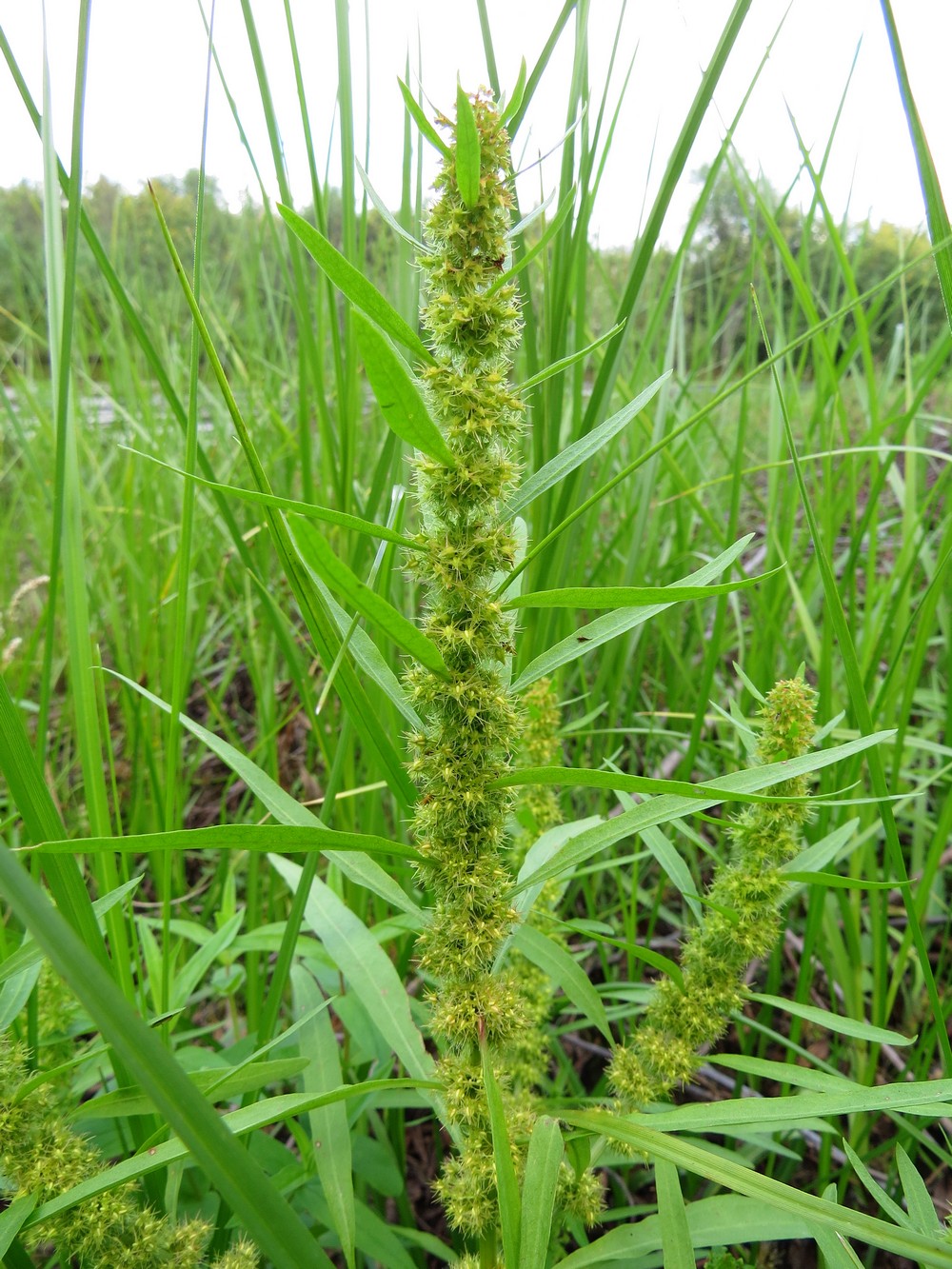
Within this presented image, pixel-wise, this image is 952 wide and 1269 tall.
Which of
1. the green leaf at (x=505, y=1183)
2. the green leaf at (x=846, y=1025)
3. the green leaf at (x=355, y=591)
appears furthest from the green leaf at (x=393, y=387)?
the green leaf at (x=846, y=1025)

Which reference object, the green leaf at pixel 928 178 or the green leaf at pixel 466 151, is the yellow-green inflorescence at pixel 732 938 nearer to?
the green leaf at pixel 928 178

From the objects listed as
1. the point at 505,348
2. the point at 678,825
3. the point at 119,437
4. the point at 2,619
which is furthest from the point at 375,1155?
the point at 119,437

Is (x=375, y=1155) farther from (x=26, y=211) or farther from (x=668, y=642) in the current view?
(x=26, y=211)

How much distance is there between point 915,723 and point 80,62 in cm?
267

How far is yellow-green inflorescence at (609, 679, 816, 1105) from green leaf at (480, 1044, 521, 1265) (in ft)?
1.03

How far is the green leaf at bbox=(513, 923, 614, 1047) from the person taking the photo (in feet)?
3.32

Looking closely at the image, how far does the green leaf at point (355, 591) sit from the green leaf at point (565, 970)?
1.61ft

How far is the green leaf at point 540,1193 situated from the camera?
28.0 inches

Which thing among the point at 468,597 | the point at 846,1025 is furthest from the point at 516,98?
the point at 846,1025

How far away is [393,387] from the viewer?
618 mm

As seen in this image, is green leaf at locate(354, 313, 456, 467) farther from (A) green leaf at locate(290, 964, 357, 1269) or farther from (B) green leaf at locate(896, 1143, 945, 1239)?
(B) green leaf at locate(896, 1143, 945, 1239)

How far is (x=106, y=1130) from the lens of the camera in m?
1.17

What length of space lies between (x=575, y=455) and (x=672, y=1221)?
79cm

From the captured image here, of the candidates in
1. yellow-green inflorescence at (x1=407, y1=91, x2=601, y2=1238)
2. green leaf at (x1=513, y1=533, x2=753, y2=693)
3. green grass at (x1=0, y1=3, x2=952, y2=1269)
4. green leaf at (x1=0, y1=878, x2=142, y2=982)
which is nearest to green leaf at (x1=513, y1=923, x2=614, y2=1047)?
green grass at (x1=0, y1=3, x2=952, y2=1269)
